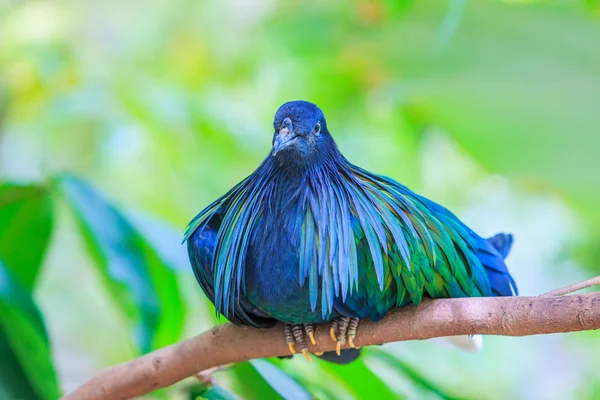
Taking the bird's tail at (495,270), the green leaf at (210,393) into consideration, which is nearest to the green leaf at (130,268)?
the green leaf at (210,393)

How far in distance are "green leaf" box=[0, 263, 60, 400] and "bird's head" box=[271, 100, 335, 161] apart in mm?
749

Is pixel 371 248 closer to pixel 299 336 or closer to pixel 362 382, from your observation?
pixel 299 336

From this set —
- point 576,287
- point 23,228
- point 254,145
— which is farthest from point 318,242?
point 254,145

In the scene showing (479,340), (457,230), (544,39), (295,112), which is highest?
(544,39)

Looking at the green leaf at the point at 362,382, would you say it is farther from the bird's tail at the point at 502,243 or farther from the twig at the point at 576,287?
the twig at the point at 576,287

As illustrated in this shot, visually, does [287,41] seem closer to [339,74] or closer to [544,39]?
[339,74]

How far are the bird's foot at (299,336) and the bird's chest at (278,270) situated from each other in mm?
44

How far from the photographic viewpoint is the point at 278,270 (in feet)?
3.77

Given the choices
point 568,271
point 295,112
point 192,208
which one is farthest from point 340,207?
point 568,271

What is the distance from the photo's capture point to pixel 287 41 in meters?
3.16

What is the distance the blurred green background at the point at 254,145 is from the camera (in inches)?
69.5

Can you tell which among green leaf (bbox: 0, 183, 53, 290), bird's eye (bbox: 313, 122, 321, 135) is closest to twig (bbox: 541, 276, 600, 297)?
bird's eye (bbox: 313, 122, 321, 135)

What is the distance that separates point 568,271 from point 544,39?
1.68 metres

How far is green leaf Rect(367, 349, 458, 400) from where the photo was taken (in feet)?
4.97
